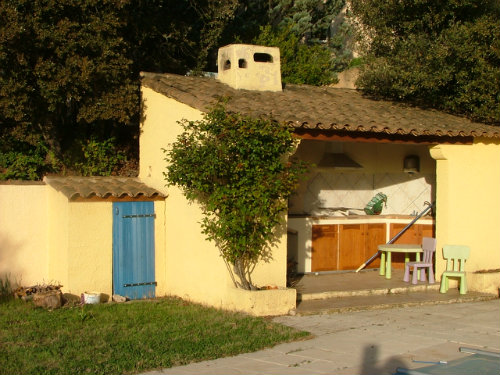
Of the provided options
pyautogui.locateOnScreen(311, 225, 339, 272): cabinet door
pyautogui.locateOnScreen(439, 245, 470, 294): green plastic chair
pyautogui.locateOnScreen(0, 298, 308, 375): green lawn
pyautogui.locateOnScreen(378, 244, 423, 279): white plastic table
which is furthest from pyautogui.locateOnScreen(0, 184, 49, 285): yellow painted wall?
pyautogui.locateOnScreen(439, 245, 470, 294): green plastic chair

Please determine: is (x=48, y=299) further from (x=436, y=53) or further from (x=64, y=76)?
(x=436, y=53)

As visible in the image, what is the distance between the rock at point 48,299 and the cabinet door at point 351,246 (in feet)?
19.4

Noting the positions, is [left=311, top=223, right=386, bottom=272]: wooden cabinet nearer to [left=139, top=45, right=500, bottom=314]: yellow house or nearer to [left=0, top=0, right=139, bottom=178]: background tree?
[left=139, top=45, right=500, bottom=314]: yellow house

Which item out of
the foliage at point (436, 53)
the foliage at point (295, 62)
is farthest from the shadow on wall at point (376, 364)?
the foliage at point (295, 62)

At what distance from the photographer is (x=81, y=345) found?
308 inches

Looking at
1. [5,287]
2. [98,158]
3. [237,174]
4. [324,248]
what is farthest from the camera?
[324,248]

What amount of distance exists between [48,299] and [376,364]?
5.18m

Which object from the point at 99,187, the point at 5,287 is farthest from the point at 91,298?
the point at 99,187

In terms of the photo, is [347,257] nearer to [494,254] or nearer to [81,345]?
[494,254]

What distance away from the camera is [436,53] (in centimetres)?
1301

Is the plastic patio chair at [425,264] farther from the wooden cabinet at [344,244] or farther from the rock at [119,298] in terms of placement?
the rock at [119,298]

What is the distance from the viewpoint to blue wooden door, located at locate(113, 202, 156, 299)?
36.1 ft

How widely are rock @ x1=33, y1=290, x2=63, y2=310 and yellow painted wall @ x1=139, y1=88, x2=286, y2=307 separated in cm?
205

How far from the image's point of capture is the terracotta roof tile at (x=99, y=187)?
10625mm
